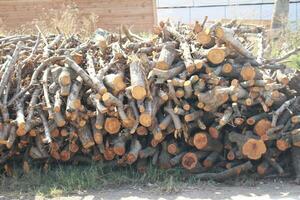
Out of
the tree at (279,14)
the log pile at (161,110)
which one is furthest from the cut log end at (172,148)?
the tree at (279,14)

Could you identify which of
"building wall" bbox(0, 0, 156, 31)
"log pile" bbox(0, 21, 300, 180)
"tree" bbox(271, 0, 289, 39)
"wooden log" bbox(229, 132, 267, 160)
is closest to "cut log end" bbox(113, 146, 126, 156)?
"log pile" bbox(0, 21, 300, 180)

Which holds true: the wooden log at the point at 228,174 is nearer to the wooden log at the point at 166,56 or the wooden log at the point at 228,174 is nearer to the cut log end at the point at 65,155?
the wooden log at the point at 166,56

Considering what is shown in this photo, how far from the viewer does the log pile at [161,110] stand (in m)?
5.24

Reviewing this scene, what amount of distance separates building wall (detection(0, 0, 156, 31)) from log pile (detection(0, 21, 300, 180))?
26.2 ft

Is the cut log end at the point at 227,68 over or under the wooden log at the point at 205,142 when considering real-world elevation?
over

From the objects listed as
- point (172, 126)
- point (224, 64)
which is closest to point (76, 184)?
point (172, 126)

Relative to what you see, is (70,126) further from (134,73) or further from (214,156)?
(214,156)

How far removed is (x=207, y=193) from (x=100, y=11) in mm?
9854

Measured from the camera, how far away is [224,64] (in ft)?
17.9

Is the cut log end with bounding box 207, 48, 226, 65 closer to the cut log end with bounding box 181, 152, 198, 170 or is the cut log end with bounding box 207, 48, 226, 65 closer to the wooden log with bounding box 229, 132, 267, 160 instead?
the wooden log with bounding box 229, 132, 267, 160

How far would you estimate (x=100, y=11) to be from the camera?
14.1m

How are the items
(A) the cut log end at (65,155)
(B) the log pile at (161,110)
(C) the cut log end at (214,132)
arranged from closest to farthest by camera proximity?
(B) the log pile at (161,110)
(C) the cut log end at (214,132)
(A) the cut log end at (65,155)

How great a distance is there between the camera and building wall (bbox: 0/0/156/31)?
1366cm

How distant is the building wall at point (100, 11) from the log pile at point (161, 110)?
7993 mm
